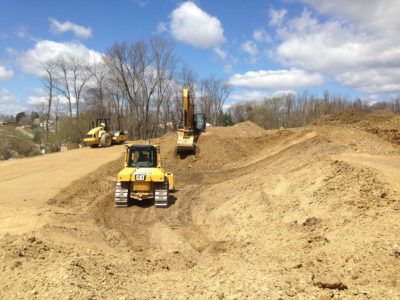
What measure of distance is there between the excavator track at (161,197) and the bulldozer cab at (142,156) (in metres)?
1.14

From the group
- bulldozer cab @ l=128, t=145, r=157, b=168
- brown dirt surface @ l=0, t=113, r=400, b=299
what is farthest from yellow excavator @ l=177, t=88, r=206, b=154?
bulldozer cab @ l=128, t=145, r=157, b=168

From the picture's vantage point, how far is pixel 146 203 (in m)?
11.6

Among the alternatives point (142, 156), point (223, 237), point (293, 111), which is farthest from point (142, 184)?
point (293, 111)

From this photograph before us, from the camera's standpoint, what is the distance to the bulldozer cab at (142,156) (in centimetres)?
1158

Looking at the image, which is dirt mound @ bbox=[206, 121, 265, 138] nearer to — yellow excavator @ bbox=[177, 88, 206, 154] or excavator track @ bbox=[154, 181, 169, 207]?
yellow excavator @ bbox=[177, 88, 206, 154]

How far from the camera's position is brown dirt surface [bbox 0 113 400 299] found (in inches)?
178

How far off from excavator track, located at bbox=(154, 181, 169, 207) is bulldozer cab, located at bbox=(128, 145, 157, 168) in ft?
3.73

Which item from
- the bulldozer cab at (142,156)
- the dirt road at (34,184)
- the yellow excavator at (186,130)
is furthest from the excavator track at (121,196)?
the yellow excavator at (186,130)

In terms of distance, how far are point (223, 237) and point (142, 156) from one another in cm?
510

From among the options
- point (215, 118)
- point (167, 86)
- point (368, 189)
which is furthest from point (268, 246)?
point (215, 118)

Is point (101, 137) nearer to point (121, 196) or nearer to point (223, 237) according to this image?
point (121, 196)

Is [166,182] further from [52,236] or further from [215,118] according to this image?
[215,118]

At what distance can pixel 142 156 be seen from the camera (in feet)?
38.4

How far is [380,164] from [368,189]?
249 cm
